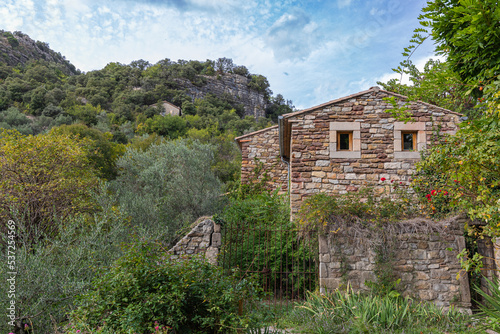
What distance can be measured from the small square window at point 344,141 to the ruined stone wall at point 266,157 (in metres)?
3.60

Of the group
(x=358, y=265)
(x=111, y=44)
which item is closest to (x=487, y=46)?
(x=358, y=265)

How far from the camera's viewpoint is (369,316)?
4.68 m

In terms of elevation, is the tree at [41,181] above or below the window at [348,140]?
below

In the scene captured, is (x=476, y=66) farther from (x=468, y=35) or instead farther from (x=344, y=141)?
(x=344, y=141)

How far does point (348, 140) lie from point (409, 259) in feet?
11.8

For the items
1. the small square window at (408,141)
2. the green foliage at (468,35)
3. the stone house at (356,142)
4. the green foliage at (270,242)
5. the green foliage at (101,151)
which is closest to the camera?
the green foliage at (468,35)

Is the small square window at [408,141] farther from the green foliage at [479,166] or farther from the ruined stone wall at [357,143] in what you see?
the green foliage at [479,166]

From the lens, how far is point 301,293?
6977 millimetres

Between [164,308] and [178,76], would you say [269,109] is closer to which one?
[178,76]

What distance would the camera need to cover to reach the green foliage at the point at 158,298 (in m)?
3.31

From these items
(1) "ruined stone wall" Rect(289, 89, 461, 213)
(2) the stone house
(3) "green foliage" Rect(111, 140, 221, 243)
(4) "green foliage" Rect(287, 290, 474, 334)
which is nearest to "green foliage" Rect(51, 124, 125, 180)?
(3) "green foliage" Rect(111, 140, 221, 243)

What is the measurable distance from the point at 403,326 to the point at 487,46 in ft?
13.7

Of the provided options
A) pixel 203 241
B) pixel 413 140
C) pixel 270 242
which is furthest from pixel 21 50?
pixel 413 140

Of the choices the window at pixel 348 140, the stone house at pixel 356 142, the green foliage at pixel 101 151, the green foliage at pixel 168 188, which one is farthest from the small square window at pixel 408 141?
the green foliage at pixel 101 151
